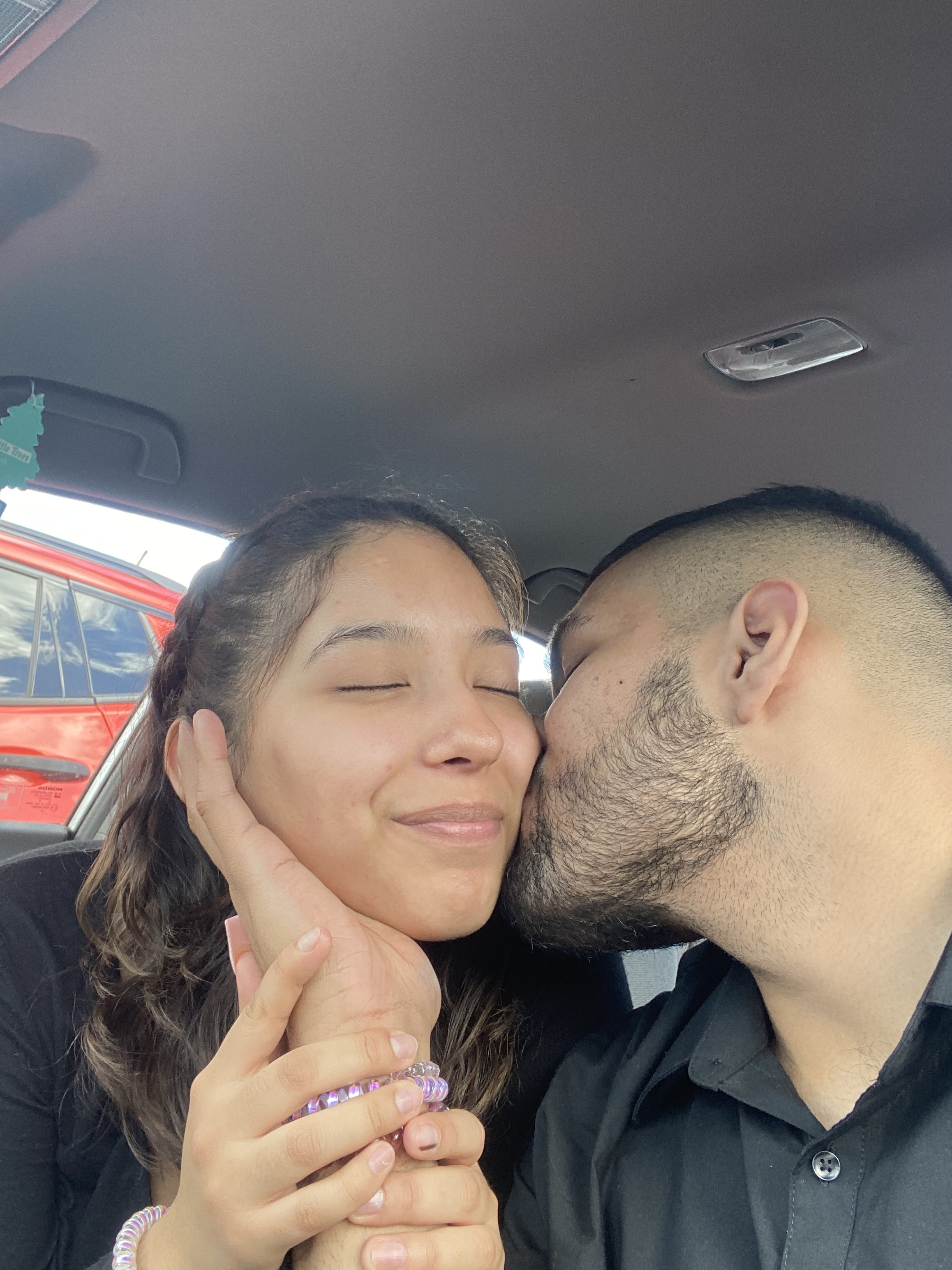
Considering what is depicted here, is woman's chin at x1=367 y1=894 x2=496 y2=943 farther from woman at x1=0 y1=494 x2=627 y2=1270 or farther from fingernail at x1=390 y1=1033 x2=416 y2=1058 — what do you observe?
fingernail at x1=390 y1=1033 x2=416 y2=1058

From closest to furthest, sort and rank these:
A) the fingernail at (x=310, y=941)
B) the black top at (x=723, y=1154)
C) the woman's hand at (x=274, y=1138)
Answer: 1. the woman's hand at (x=274, y=1138)
2. the fingernail at (x=310, y=941)
3. the black top at (x=723, y=1154)

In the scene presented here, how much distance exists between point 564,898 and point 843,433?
3.62 feet

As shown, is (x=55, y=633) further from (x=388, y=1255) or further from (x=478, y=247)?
(x=388, y=1255)

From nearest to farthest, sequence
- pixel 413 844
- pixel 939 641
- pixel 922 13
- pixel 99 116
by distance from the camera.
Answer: pixel 922 13 < pixel 99 116 < pixel 413 844 < pixel 939 641

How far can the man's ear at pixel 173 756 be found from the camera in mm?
1808

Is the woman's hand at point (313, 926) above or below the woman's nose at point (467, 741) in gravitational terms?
below

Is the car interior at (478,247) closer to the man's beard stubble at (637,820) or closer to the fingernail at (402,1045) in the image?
the man's beard stubble at (637,820)

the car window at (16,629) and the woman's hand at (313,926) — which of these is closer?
the woman's hand at (313,926)

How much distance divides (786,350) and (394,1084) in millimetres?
1381

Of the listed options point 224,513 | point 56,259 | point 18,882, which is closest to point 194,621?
point 224,513

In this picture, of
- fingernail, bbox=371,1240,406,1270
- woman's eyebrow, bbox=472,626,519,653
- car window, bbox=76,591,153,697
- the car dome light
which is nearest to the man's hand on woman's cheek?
fingernail, bbox=371,1240,406,1270

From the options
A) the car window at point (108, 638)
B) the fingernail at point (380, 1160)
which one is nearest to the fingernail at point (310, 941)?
the fingernail at point (380, 1160)

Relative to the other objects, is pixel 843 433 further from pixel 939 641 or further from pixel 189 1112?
pixel 189 1112

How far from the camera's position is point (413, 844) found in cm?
146
